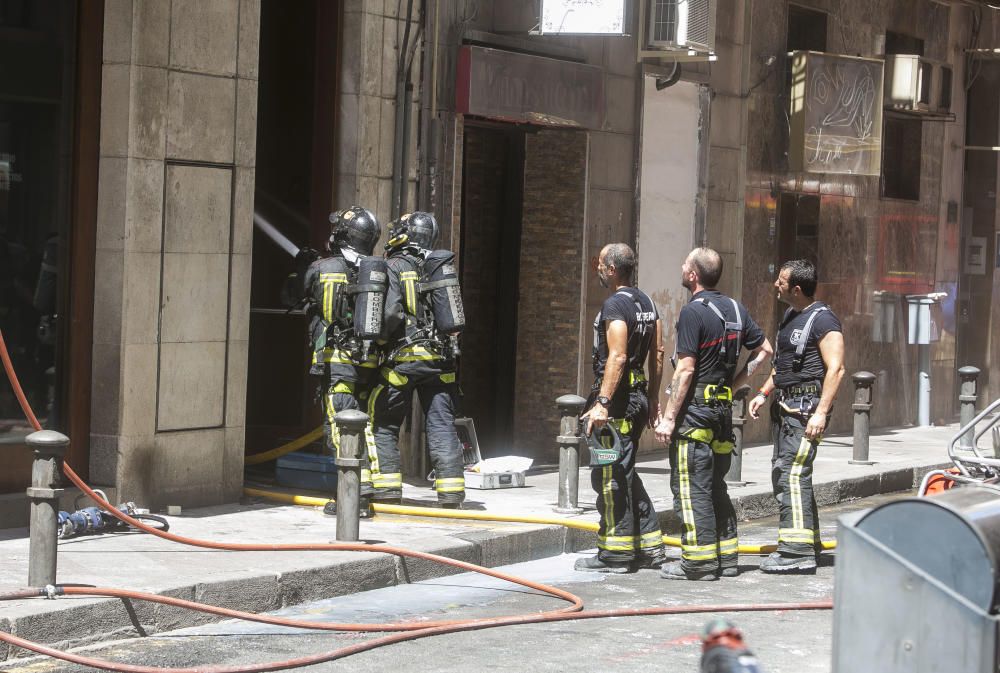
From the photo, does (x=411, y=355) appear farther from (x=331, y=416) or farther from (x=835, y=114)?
(x=835, y=114)

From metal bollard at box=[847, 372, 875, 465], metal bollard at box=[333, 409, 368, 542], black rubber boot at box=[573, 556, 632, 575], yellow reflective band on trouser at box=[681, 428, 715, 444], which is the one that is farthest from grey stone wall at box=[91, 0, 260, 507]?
metal bollard at box=[847, 372, 875, 465]

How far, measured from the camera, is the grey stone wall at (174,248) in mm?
9914

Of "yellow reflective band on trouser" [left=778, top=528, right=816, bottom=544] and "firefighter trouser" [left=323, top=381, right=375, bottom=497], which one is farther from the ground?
"firefighter trouser" [left=323, top=381, right=375, bottom=497]

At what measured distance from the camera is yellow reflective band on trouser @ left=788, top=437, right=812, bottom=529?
9594mm

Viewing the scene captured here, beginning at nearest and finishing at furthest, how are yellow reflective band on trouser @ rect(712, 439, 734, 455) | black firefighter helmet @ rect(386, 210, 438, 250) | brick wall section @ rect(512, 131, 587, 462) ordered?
yellow reflective band on trouser @ rect(712, 439, 734, 455) → black firefighter helmet @ rect(386, 210, 438, 250) → brick wall section @ rect(512, 131, 587, 462)

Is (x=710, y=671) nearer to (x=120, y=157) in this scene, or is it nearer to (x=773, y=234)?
(x=120, y=157)

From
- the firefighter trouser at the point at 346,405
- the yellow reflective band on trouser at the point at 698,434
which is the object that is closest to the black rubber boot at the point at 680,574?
the yellow reflective band on trouser at the point at 698,434

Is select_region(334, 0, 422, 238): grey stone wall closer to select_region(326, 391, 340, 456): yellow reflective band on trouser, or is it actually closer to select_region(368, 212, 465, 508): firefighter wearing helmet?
select_region(368, 212, 465, 508): firefighter wearing helmet

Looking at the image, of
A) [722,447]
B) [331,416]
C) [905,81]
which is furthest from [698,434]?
[905,81]

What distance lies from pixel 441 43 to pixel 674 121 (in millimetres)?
3505

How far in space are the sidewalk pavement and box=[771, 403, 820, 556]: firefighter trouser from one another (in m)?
1.36

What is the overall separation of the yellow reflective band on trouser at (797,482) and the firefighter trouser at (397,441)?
2.14 metres

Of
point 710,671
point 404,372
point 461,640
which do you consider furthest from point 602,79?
point 710,671

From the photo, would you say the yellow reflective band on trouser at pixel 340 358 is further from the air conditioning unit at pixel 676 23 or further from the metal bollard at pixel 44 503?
the air conditioning unit at pixel 676 23
